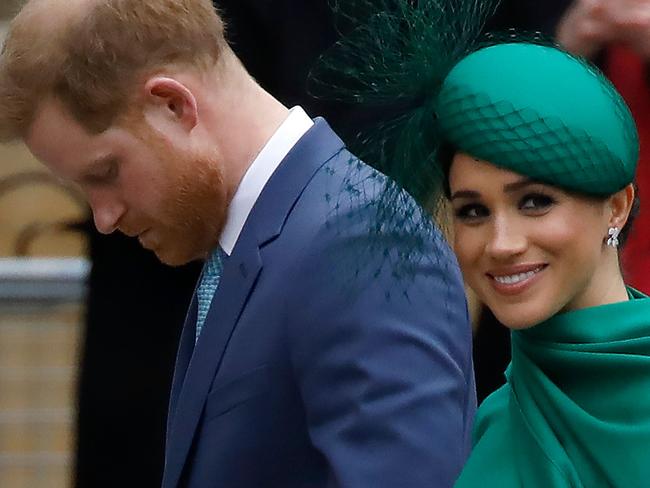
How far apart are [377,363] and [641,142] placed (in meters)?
0.62

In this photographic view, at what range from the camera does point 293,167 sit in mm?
2529

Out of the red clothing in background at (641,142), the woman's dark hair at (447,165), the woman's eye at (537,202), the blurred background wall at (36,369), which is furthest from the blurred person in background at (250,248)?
the blurred background wall at (36,369)

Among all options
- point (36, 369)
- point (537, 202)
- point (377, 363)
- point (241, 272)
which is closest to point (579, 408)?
point (537, 202)

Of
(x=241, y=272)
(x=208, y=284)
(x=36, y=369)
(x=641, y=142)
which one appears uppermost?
(x=641, y=142)

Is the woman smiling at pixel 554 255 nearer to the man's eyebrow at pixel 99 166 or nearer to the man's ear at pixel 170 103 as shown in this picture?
the man's ear at pixel 170 103

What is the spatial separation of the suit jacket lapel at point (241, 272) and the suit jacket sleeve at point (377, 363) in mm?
126

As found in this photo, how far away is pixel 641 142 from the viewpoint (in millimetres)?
2721

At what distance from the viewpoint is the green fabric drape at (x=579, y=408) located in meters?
2.04

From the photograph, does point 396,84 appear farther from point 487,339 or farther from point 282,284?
point 487,339

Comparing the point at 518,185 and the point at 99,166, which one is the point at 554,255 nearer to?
the point at 518,185

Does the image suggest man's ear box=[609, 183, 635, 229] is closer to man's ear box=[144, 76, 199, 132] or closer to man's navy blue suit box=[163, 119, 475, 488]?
man's navy blue suit box=[163, 119, 475, 488]

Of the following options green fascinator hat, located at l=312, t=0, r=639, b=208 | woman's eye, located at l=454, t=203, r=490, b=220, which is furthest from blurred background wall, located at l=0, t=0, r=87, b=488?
woman's eye, located at l=454, t=203, r=490, b=220

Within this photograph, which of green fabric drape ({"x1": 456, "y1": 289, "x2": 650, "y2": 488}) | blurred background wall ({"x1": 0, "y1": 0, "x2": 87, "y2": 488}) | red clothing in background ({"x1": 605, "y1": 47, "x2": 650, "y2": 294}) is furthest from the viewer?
blurred background wall ({"x1": 0, "y1": 0, "x2": 87, "y2": 488})

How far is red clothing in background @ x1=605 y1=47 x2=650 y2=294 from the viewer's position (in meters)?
Answer: 2.72
